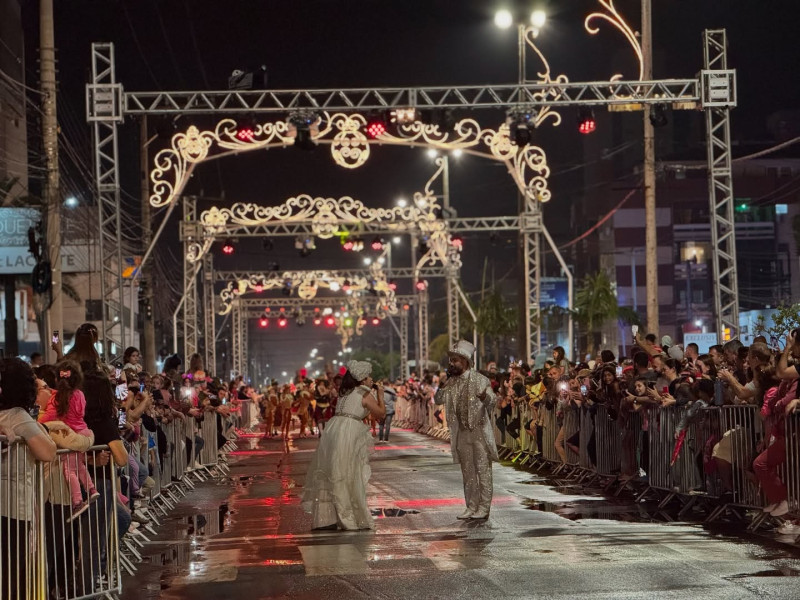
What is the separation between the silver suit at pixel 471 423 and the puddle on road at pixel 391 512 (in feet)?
2.52

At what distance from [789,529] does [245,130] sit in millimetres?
18504

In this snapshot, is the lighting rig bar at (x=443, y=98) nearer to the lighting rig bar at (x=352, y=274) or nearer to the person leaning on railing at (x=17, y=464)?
the person leaning on railing at (x=17, y=464)

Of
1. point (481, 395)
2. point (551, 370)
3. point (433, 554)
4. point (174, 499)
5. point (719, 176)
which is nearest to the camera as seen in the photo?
point (433, 554)

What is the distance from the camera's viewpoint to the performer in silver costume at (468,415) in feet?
45.3

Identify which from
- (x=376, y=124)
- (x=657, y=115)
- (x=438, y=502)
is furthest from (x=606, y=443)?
(x=376, y=124)

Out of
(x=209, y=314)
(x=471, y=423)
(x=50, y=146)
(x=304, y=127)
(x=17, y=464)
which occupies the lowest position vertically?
(x=471, y=423)

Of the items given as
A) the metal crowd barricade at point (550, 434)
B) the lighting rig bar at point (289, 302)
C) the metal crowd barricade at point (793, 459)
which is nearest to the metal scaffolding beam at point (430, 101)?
the metal crowd barricade at point (550, 434)

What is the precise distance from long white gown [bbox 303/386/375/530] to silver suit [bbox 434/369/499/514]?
4.08 ft

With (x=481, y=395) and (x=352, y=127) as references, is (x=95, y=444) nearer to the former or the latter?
(x=481, y=395)

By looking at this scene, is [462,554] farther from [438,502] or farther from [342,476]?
[438,502]

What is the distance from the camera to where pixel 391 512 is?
46.8 ft

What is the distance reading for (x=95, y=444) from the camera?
970cm

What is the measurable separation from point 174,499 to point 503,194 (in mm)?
97799

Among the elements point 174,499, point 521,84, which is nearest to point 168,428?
point 174,499
